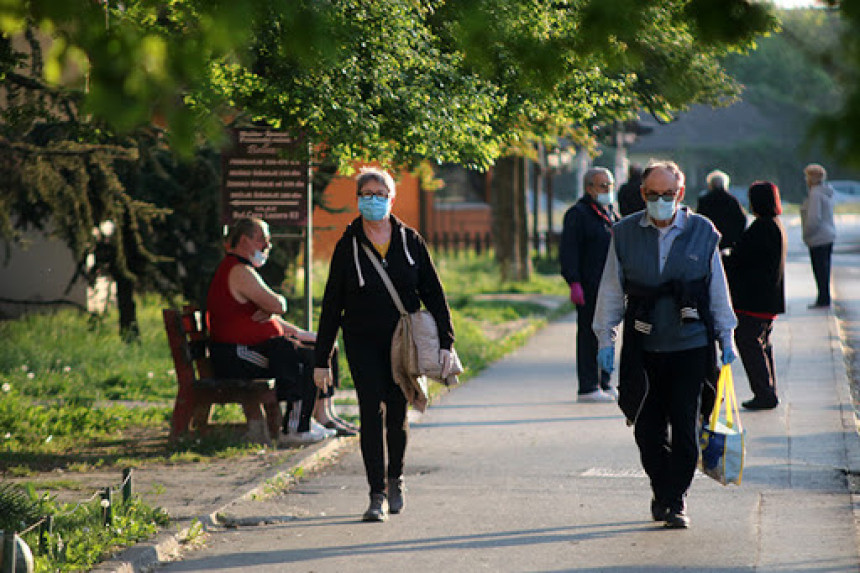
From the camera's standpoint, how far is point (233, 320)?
9.41 m

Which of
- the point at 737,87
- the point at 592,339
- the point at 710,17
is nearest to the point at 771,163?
the point at 737,87

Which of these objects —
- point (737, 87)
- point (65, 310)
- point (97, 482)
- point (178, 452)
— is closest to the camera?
point (97, 482)

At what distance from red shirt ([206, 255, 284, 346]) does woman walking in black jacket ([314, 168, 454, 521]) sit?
1.98m

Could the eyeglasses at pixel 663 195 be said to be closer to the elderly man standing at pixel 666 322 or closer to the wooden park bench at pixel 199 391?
the elderly man standing at pixel 666 322

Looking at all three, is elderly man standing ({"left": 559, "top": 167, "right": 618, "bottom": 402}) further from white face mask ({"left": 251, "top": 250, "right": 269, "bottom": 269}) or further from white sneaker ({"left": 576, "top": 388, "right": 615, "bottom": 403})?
white face mask ({"left": 251, "top": 250, "right": 269, "bottom": 269})

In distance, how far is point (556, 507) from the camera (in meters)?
7.61

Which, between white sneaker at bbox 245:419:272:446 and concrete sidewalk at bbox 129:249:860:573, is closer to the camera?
concrete sidewalk at bbox 129:249:860:573

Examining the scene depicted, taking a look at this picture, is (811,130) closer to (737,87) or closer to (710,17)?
(710,17)

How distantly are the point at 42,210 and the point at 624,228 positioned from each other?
31.9 feet

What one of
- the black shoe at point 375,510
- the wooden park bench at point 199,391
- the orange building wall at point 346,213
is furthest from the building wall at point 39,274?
the black shoe at point 375,510

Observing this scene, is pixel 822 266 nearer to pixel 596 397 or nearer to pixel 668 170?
pixel 596 397

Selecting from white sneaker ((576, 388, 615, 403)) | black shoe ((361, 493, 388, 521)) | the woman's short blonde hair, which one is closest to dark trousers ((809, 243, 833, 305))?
the woman's short blonde hair

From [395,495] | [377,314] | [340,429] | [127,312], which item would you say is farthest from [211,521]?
[127,312]

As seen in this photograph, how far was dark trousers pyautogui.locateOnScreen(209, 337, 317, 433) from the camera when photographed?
30.8 feet
